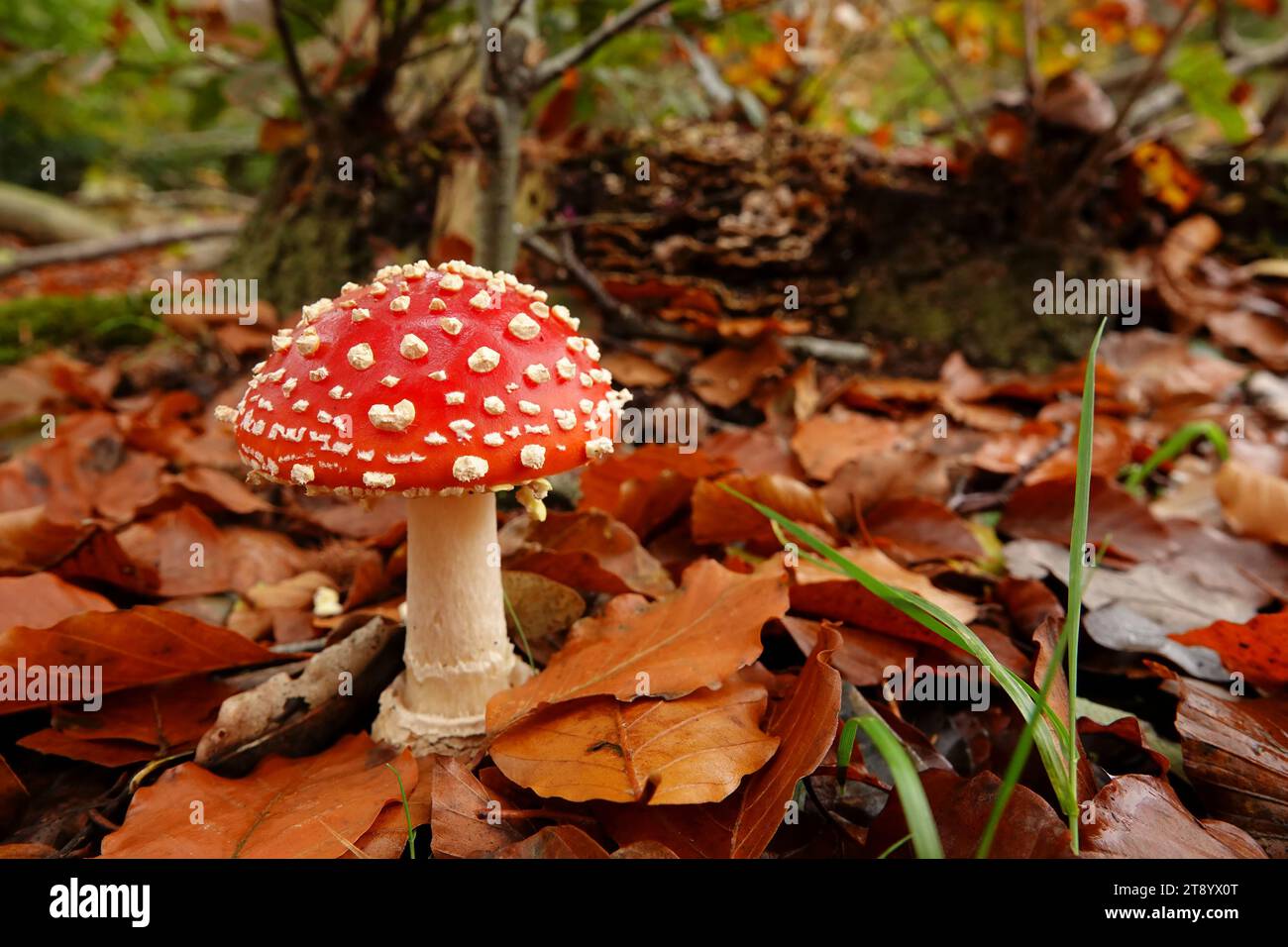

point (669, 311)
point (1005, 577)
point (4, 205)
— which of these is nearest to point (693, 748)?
point (1005, 577)

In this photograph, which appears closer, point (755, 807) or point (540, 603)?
point (755, 807)

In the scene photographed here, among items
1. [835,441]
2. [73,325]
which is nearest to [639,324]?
[835,441]

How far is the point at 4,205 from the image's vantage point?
11516mm

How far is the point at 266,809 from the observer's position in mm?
1348

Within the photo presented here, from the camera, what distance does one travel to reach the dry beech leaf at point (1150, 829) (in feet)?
3.66

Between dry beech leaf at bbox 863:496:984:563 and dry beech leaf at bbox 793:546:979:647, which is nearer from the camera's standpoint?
dry beech leaf at bbox 793:546:979:647

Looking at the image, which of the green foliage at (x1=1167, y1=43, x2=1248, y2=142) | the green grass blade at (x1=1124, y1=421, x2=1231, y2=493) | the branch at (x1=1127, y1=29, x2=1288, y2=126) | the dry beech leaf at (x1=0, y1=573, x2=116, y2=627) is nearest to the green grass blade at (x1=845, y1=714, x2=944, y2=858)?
the dry beech leaf at (x1=0, y1=573, x2=116, y2=627)

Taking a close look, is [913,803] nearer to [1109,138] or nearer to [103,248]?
[1109,138]

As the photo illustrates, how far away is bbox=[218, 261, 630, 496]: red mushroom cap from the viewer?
1.25 metres

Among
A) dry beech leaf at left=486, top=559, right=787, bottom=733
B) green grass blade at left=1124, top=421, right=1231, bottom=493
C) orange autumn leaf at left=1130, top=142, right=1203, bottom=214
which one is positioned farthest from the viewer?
orange autumn leaf at left=1130, top=142, right=1203, bottom=214

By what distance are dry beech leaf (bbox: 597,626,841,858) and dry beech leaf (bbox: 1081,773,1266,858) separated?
40cm

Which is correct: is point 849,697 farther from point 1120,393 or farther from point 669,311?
point 1120,393

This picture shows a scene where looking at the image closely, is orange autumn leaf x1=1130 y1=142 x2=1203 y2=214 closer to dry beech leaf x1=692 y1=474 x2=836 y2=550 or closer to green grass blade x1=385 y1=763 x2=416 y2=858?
dry beech leaf x1=692 y1=474 x2=836 y2=550

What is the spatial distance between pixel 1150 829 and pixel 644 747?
76cm
